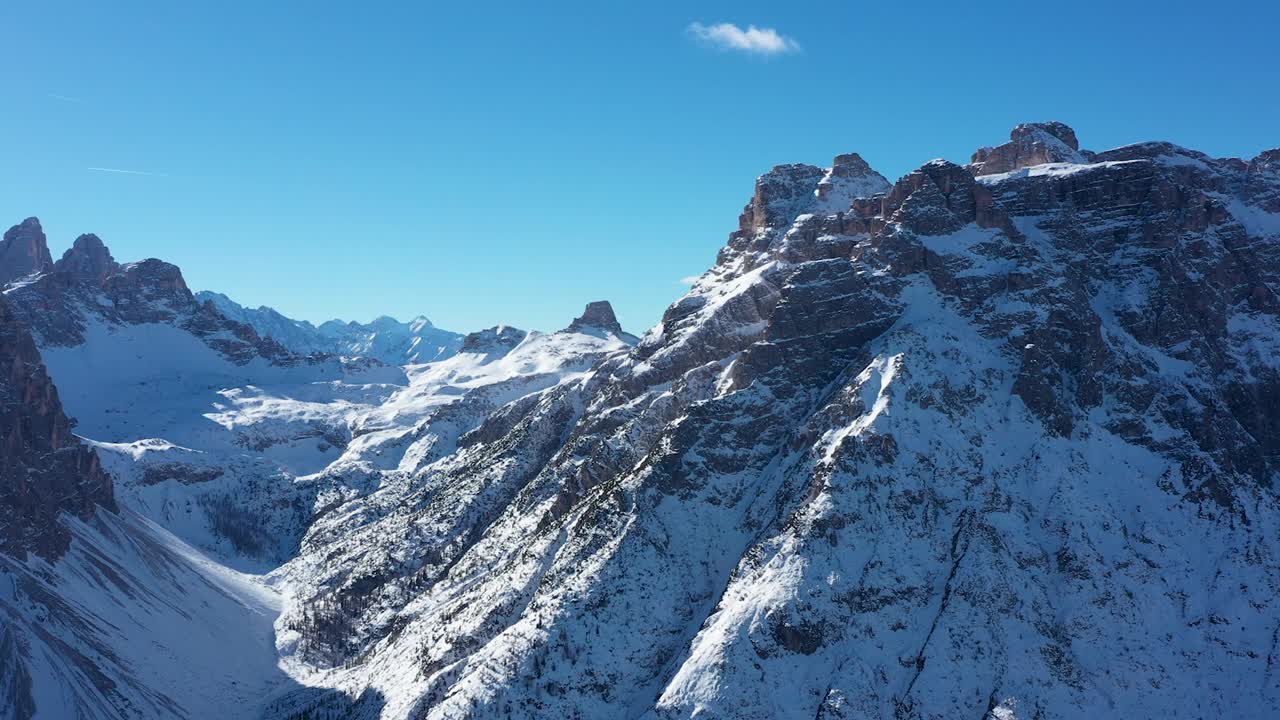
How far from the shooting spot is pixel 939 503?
135m

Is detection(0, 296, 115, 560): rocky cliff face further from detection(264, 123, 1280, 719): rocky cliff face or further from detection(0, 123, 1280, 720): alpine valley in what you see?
detection(264, 123, 1280, 719): rocky cliff face

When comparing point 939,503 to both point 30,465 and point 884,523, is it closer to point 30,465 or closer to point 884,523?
point 884,523

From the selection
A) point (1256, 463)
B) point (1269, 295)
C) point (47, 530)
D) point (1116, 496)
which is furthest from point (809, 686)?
point (47, 530)

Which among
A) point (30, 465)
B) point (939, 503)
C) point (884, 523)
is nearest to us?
point (884, 523)

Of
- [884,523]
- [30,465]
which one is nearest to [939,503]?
[884,523]

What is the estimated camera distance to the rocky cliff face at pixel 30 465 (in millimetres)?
166875

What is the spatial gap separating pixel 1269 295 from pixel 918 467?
94576 mm

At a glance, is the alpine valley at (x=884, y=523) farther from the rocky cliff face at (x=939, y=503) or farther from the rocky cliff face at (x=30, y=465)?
the rocky cliff face at (x=30, y=465)

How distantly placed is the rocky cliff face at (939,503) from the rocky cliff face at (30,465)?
6277cm

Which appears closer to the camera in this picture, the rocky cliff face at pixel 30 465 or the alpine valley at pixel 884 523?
the alpine valley at pixel 884 523

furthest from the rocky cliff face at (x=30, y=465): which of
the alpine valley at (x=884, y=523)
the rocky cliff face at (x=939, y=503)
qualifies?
the rocky cliff face at (x=939, y=503)

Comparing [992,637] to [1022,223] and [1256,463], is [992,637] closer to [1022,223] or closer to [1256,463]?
[1256,463]

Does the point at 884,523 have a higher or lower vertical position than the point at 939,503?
lower

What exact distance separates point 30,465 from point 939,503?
179042 mm
